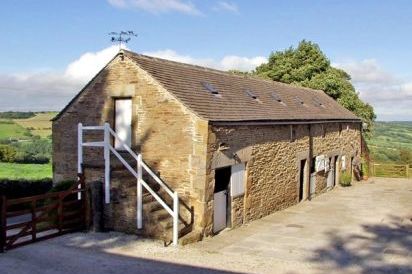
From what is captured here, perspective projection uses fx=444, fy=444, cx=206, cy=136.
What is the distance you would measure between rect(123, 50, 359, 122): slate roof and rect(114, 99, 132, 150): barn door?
1.50 m

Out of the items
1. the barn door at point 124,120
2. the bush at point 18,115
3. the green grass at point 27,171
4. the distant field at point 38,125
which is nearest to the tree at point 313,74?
the green grass at point 27,171

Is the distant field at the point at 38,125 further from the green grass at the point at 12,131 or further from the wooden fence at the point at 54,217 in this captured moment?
the wooden fence at the point at 54,217

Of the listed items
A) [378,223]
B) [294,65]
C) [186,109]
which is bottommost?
[378,223]

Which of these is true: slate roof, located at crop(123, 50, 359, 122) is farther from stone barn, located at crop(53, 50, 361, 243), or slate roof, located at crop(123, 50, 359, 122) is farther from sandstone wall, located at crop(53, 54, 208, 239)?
sandstone wall, located at crop(53, 54, 208, 239)

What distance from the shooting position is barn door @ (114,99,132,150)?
48.3 feet

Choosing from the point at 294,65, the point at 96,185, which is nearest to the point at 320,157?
the point at 96,185

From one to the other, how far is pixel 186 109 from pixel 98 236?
446 cm

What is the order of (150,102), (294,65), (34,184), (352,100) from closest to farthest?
(150,102), (34,184), (352,100), (294,65)

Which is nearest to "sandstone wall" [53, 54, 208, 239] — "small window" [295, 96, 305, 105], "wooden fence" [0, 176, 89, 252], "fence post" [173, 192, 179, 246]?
"wooden fence" [0, 176, 89, 252]

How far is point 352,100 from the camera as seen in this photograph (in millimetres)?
35656

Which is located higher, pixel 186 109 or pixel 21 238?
pixel 186 109

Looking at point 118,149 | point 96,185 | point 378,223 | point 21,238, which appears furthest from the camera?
point 378,223

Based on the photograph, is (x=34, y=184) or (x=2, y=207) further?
(x=34, y=184)

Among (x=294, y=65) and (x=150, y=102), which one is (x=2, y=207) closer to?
Answer: (x=150, y=102)
